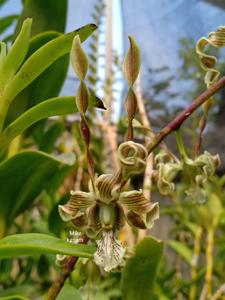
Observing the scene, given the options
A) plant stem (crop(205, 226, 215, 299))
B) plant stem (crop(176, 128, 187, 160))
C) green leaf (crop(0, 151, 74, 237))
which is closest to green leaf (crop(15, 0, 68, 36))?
green leaf (crop(0, 151, 74, 237))

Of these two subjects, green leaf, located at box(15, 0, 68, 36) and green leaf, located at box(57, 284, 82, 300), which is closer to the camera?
green leaf, located at box(57, 284, 82, 300)

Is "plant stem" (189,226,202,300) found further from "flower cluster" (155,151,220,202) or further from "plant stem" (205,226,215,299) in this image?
"flower cluster" (155,151,220,202)

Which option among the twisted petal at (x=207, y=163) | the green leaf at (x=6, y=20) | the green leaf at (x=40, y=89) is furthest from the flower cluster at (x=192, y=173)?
the green leaf at (x=6, y=20)

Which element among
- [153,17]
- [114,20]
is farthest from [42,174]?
[153,17]

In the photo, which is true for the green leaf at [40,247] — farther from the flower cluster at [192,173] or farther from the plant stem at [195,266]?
the plant stem at [195,266]

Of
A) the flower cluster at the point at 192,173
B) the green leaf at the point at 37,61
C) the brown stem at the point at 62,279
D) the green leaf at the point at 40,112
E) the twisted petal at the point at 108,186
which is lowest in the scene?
the brown stem at the point at 62,279

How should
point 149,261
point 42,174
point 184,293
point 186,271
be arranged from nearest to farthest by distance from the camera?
point 149,261, point 42,174, point 184,293, point 186,271

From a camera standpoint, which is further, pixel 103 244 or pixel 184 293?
pixel 184 293

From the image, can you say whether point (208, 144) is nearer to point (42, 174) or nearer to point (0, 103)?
point (42, 174)
